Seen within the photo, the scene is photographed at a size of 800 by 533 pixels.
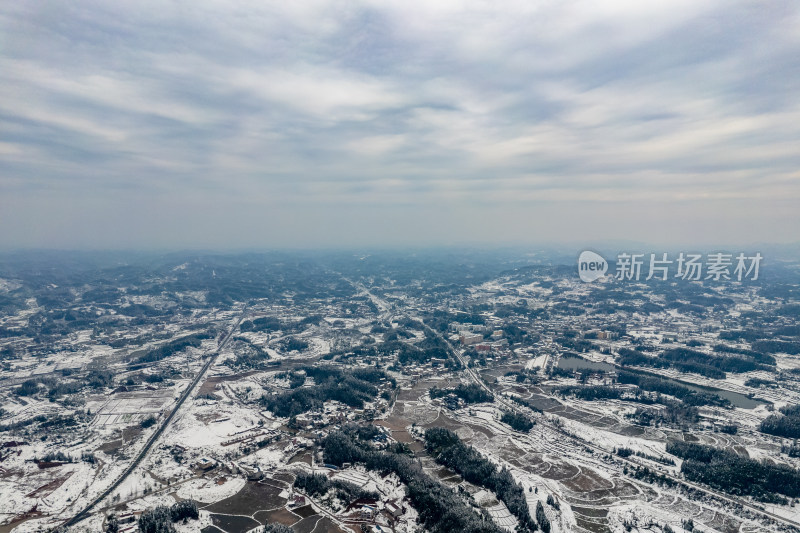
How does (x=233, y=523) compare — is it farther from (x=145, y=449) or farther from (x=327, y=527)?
(x=145, y=449)

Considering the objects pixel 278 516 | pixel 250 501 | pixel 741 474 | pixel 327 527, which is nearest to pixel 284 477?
pixel 250 501

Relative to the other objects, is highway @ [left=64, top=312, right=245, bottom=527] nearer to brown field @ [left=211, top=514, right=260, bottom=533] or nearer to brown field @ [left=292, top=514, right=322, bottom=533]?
brown field @ [left=211, top=514, right=260, bottom=533]

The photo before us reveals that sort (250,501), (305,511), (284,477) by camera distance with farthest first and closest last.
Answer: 1. (284,477)
2. (250,501)
3. (305,511)

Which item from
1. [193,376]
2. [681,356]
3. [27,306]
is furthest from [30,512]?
[27,306]

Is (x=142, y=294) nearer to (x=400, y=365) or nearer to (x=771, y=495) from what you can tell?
(x=400, y=365)

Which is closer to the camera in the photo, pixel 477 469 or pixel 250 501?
pixel 250 501

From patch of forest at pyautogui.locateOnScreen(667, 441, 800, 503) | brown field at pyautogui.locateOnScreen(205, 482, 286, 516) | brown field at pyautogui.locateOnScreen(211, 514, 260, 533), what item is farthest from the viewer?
patch of forest at pyautogui.locateOnScreen(667, 441, 800, 503)

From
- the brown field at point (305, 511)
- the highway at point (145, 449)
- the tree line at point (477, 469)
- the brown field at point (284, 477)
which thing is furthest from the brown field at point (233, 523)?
the tree line at point (477, 469)

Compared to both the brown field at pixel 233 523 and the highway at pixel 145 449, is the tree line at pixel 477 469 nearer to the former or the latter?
the brown field at pixel 233 523

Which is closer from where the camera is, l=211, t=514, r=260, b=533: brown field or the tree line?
l=211, t=514, r=260, b=533: brown field

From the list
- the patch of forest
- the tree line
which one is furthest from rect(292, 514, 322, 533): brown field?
the patch of forest

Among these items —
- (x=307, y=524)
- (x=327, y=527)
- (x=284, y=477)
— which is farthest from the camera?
(x=284, y=477)
